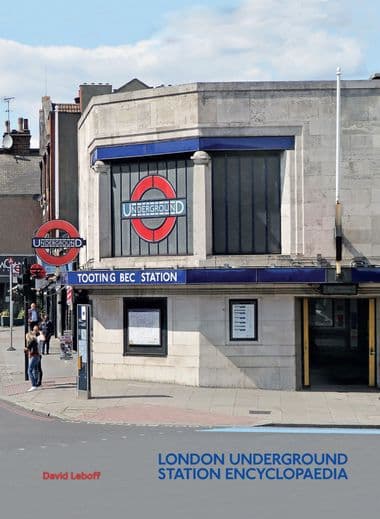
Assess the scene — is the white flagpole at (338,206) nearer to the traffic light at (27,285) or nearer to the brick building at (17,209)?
the traffic light at (27,285)

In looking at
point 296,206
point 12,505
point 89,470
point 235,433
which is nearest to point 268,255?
point 296,206

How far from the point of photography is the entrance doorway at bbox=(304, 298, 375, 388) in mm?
25562

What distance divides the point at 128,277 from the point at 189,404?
4.77m

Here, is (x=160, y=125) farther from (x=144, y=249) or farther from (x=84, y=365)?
(x=84, y=365)

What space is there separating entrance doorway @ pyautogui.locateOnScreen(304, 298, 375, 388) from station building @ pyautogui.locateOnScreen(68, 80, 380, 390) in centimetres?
3

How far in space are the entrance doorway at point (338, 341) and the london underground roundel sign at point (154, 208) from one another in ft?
15.4

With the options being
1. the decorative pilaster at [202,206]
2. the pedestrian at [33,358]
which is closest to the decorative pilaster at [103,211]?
the decorative pilaster at [202,206]

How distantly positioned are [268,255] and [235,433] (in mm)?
7770

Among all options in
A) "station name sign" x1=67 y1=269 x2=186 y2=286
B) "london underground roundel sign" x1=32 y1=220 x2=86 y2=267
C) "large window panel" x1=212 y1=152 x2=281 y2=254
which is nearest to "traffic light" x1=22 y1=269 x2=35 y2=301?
"london underground roundel sign" x1=32 y1=220 x2=86 y2=267

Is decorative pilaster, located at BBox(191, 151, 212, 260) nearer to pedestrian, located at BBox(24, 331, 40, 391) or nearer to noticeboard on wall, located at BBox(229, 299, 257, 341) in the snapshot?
noticeboard on wall, located at BBox(229, 299, 257, 341)

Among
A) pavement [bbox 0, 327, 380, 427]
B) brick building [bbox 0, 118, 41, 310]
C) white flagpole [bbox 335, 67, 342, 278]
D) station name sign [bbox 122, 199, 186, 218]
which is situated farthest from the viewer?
brick building [bbox 0, 118, 41, 310]

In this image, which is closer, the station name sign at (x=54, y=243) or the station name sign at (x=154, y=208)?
the station name sign at (x=154, y=208)

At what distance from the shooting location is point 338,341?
1020 inches

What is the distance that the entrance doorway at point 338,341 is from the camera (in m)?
25.6
